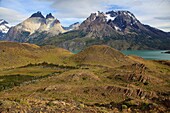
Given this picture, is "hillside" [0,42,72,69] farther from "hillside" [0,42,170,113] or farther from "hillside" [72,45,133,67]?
"hillside" [72,45,133,67]

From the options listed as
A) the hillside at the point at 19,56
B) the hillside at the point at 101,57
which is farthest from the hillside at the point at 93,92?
the hillside at the point at 101,57

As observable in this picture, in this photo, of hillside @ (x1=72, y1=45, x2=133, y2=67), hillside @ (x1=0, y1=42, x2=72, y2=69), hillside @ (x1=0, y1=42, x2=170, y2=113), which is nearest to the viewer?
hillside @ (x1=0, y1=42, x2=170, y2=113)

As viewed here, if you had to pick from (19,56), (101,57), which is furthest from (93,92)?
(19,56)

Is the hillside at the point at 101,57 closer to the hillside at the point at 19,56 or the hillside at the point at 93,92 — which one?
the hillside at the point at 19,56

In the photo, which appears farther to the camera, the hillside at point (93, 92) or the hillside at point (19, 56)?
the hillside at point (19, 56)

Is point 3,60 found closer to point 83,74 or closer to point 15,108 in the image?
point 83,74

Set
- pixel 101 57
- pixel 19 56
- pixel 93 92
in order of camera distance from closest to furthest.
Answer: pixel 93 92 → pixel 19 56 → pixel 101 57

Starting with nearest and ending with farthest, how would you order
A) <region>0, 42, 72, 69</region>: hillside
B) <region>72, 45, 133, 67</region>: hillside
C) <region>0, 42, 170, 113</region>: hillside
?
<region>0, 42, 170, 113</region>: hillside
<region>0, 42, 72, 69</region>: hillside
<region>72, 45, 133, 67</region>: hillside

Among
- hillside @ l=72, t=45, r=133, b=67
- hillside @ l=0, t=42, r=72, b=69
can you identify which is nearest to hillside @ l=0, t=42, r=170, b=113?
hillside @ l=0, t=42, r=72, b=69

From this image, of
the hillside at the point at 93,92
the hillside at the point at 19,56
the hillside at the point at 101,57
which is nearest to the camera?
the hillside at the point at 93,92

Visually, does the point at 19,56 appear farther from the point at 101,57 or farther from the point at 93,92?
the point at 93,92

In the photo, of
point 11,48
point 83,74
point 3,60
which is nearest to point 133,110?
point 83,74
